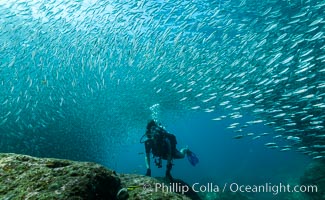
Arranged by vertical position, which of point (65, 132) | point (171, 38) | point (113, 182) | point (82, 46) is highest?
point (171, 38)

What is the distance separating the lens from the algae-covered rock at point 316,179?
12.8m

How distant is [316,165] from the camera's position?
554 inches

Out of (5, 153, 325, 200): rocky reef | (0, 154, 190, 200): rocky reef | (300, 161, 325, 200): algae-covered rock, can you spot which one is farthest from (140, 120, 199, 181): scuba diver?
(300, 161, 325, 200): algae-covered rock

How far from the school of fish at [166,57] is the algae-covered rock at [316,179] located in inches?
106

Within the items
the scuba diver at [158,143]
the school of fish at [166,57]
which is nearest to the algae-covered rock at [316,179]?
the school of fish at [166,57]

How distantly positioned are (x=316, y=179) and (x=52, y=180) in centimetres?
1431

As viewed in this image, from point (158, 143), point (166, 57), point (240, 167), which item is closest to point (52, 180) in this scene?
point (158, 143)

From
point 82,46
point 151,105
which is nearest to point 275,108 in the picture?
point 82,46

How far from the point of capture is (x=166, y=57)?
1886 centimetres

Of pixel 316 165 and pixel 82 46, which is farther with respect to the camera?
pixel 82 46

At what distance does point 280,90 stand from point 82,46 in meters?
11.2

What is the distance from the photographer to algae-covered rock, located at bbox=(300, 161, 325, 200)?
12.8m

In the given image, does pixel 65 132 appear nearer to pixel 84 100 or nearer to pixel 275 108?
pixel 84 100

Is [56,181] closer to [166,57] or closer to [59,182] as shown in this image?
[59,182]
